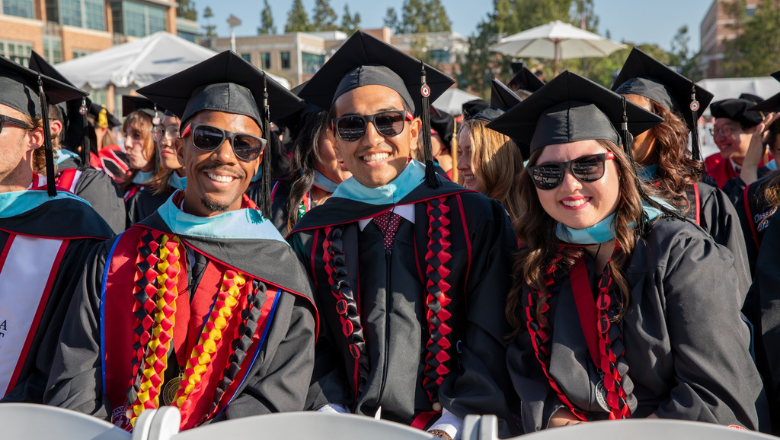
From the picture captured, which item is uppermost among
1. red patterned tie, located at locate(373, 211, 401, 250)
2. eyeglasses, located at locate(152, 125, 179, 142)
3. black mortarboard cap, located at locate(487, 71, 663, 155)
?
black mortarboard cap, located at locate(487, 71, 663, 155)

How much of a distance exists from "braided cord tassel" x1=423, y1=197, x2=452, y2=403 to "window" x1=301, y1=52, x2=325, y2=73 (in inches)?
2344

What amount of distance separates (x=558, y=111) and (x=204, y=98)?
4.62 feet

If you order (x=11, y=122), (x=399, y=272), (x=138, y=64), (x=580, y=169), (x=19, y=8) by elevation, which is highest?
(x=19, y=8)

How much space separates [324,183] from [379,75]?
1413 mm

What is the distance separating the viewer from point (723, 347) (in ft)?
6.86

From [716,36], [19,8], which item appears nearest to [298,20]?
[19,8]

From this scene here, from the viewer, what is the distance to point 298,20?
236ft

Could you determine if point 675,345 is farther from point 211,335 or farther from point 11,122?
point 11,122

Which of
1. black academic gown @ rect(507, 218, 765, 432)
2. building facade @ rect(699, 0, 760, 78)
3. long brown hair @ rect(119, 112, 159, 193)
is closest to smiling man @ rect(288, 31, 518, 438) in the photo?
black academic gown @ rect(507, 218, 765, 432)

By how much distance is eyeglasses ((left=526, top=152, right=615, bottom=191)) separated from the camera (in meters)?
2.31

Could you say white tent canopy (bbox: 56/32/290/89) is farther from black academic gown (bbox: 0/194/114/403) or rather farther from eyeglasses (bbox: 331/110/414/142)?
eyeglasses (bbox: 331/110/414/142)

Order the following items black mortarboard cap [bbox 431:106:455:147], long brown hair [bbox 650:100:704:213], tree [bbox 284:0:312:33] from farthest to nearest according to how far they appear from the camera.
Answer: tree [bbox 284:0:312:33]
black mortarboard cap [bbox 431:106:455:147]
long brown hair [bbox 650:100:704:213]

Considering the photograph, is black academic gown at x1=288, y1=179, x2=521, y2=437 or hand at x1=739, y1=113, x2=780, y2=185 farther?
hand at x1=739, y1=113, x2=780, y2=185

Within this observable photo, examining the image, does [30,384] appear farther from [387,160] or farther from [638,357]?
[638,357]
